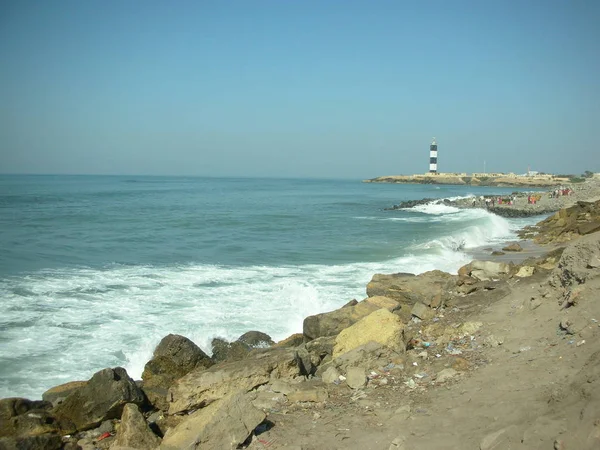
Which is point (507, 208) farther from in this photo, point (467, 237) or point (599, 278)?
point (599, 278)

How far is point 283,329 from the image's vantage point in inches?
460

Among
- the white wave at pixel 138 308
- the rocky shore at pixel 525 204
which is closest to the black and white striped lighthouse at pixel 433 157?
the rocky shore at pixel 525 204

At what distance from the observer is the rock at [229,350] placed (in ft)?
30.4

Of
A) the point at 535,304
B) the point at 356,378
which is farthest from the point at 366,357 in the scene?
the point at 535,304

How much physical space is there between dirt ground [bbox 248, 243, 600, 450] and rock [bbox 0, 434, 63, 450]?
244cm

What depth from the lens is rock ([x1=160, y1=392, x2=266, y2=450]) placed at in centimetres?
493

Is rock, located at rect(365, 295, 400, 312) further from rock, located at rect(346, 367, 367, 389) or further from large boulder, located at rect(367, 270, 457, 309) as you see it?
rock, located at rect(346, 367, 367, 389)

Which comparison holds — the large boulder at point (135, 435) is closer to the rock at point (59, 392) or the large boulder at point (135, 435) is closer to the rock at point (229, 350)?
the rock at point (59, 392)

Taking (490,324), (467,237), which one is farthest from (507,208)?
(490,324)

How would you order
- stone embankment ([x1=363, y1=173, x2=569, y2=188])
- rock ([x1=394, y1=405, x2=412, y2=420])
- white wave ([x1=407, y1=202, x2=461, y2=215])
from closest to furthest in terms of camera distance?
rock ([x1=394, y1=405, x2=412, y2=420]) → white wave ([x1=407, y1=202, x2=461, y2=215]) → stone embankment ([x1=363, y1=173, x2=569, y2=188])

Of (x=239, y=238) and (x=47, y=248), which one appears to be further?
(x=239, y=238)

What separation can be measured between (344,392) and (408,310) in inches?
171

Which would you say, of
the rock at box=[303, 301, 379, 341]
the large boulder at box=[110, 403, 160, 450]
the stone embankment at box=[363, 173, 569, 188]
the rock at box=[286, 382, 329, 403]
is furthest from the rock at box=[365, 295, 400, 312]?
the stone embankment at box=[363, 173, 569, 188]

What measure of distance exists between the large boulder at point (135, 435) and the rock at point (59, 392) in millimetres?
1802
